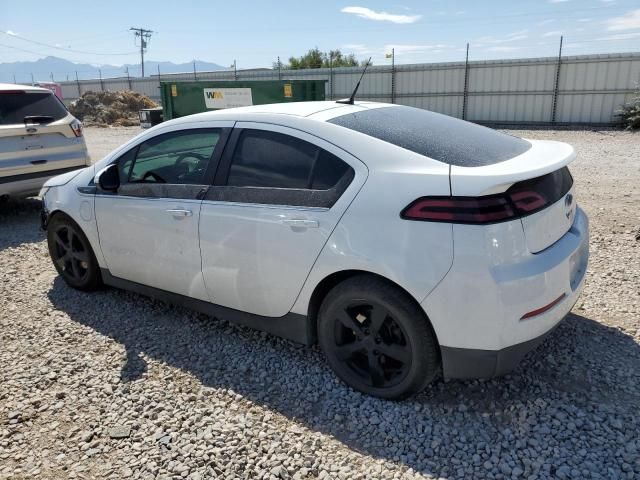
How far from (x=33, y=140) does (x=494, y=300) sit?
6.58m

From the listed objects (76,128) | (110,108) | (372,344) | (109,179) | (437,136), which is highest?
(437,136)

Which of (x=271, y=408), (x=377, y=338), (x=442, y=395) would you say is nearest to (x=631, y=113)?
(x=442, y=395)

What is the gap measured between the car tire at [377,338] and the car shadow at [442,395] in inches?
5.1

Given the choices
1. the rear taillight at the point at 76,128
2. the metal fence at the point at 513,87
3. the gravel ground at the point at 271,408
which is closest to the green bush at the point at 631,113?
the metal fence at the point at 513,87

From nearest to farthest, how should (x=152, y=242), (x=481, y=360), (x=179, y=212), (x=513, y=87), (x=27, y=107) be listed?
(x=481, y=360)
(x=179, y=212)
(x=152, y=242)
(x=27, y=107)
(x=513, y=87)

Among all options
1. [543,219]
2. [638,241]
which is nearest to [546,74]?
[638,241]

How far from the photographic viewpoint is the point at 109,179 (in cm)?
389

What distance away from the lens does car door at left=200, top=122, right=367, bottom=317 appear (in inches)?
113

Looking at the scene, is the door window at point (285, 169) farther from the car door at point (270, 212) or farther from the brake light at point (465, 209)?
the brake light at point (465, 209)

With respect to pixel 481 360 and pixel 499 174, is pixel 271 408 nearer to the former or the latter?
pixel 481 360

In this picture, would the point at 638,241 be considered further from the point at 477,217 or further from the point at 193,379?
the point at 193,379

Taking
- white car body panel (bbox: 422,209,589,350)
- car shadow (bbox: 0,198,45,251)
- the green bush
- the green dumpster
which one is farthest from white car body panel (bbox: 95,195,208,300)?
the green bush

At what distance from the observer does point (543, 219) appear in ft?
8.63

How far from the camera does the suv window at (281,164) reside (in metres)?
2.91
